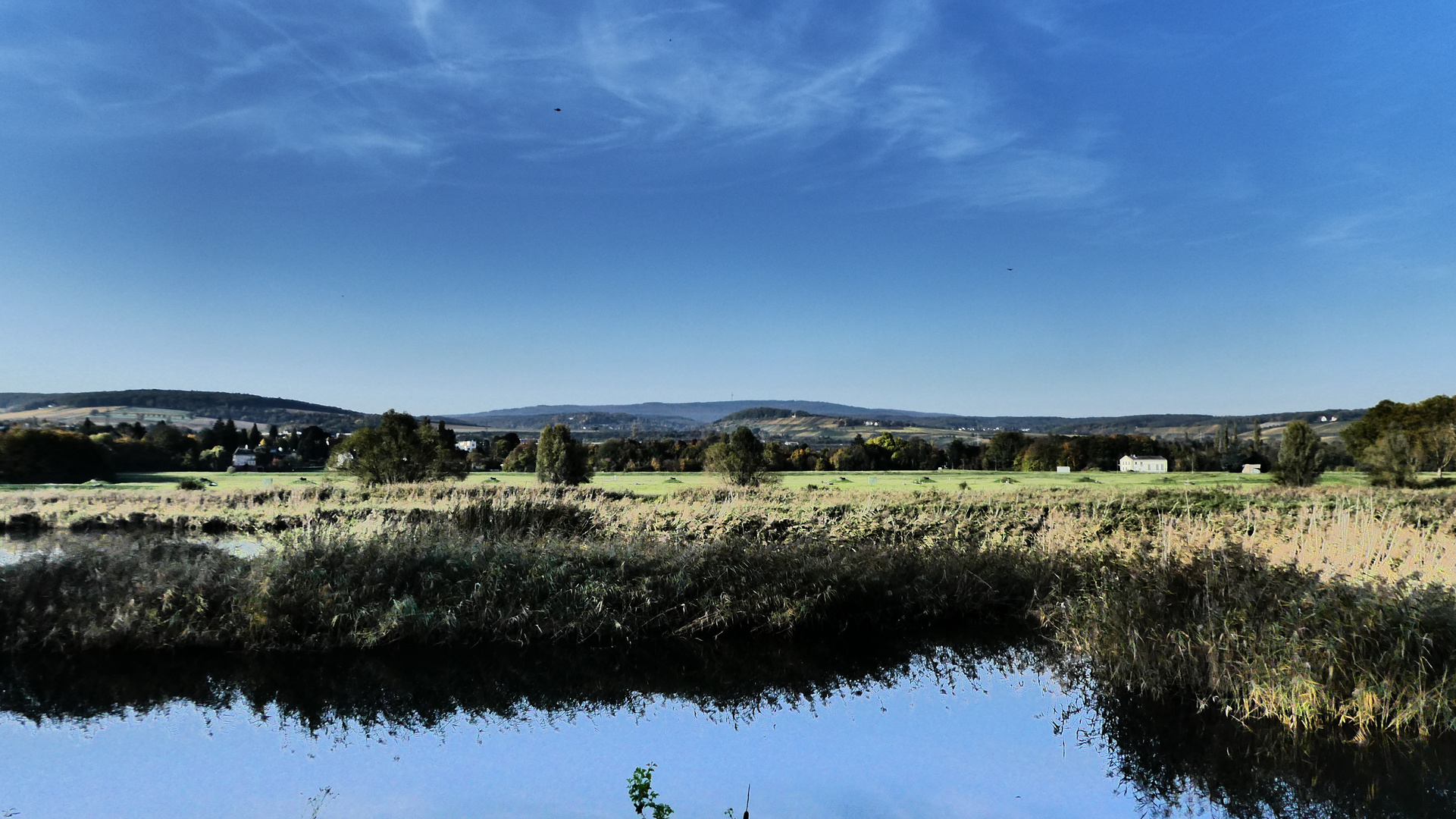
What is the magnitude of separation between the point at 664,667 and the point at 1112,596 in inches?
164

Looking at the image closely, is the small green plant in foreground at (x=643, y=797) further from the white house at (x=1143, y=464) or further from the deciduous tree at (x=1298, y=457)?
the white house at (x=1143, y=464)

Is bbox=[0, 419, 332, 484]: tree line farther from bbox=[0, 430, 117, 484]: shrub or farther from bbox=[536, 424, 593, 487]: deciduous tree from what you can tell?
bbox=[536, 424, 593, 487]: deciduous tree

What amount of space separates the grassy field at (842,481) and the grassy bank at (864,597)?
13.0m

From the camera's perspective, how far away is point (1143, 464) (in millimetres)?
47406

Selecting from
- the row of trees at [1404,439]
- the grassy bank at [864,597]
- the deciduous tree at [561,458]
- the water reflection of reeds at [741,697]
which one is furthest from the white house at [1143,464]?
the water reflection of reeds at [741,697]

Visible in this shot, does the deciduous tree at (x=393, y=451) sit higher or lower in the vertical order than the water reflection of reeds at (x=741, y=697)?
higher

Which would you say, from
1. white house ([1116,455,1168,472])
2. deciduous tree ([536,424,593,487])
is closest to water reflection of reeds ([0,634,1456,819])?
deciduous tree ([536,424,593,487])

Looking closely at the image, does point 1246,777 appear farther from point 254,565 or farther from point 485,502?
point 485,502

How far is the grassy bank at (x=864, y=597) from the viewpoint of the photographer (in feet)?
18.5

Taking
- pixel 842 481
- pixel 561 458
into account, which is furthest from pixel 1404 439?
pixel 561 458

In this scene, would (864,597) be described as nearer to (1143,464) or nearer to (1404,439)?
(1404,439)

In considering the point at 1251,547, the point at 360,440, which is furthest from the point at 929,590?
the point at 360,440

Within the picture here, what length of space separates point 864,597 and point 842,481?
30500 millimetres

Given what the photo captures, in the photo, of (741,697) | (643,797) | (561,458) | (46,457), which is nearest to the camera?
(643,797)
